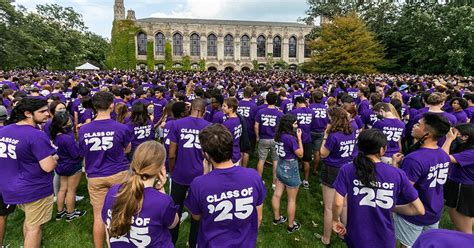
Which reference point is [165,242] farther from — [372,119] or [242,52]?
[242,52]

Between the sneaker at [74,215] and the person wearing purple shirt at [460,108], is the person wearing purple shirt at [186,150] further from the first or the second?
the person wearing purple shirt at [460,108]

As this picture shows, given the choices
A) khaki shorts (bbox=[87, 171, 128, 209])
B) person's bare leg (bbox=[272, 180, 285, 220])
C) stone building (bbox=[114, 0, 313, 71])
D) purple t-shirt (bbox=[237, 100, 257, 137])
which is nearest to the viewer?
khaki shorts (bbox=[87, 171, 128, 209])

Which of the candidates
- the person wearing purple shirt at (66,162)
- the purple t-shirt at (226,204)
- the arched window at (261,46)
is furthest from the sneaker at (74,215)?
the arched window at (261,46)

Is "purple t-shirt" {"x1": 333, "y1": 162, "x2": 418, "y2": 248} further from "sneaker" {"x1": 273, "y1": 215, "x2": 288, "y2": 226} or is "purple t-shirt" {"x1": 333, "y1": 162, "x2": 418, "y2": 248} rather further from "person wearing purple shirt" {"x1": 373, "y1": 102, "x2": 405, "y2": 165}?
"person wearing purple shirt" {"x1": 373, "y1": 102, "x2": 405, "y2": 165}

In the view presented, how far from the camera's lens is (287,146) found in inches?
177

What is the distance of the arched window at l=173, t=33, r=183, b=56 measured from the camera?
162ft

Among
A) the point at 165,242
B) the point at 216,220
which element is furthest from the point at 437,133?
the point at 165,242

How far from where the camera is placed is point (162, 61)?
48469mm

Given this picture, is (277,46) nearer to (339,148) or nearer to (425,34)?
(425,34)

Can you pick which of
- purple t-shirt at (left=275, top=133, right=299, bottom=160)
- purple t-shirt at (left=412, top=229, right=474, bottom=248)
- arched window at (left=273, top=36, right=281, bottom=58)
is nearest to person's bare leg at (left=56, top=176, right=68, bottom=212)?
purple t-shirt at (left=275, top=133, right=299, bottom=160)

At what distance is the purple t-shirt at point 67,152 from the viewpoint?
4.23 m

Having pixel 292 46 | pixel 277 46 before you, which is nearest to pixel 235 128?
pixel 277 46

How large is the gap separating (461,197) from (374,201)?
1.98m

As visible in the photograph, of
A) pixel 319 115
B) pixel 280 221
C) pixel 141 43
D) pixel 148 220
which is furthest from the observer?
pixel 141 43
